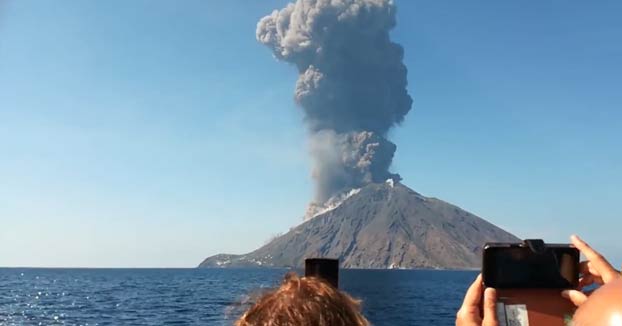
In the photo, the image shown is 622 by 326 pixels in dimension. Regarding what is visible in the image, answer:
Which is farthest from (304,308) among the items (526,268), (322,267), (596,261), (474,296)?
(322,267)

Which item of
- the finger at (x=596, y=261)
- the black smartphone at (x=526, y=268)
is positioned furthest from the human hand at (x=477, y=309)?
the finger at (x=596, y=261)

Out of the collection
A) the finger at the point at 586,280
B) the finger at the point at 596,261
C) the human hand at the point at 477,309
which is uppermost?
the finger at the point at 596,261

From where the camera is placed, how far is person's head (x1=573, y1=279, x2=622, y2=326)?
1.70 metres

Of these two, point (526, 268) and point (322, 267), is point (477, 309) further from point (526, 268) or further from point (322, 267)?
point (322, 267)

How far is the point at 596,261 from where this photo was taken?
2895 mm

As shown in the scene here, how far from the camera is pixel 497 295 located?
2811 millimetres

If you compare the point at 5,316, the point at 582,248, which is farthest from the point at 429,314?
the point at 582,248

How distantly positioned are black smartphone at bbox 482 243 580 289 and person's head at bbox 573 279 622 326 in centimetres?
99

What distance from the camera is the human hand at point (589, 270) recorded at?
9.08ft

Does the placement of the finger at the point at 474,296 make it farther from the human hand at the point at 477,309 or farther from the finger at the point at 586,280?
the finger at the point at 586,280

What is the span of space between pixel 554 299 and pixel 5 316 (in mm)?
53351

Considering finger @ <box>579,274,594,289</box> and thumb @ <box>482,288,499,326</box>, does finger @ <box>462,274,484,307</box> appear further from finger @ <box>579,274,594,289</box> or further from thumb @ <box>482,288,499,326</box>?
finger @ <box>579,274,594,289</box>

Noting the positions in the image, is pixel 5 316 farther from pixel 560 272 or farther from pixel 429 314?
pixel 560 272

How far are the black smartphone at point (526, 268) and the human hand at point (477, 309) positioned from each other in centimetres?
12
